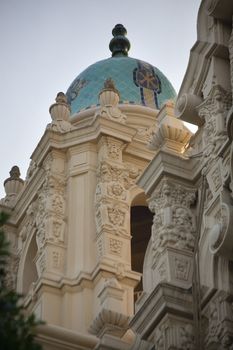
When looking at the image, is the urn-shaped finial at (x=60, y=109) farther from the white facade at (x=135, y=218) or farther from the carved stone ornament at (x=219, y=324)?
the carved stone ornament at (x=219, y=324)

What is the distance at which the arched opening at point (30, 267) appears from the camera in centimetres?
2519

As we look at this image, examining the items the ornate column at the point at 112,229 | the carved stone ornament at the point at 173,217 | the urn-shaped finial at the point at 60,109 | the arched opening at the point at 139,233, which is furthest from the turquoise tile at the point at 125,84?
the carved stone ornament at the point at 173,217

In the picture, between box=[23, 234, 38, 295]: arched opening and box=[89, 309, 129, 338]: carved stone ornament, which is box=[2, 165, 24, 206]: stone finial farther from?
box=[89, 309, 129, 338]: carved stone ornament

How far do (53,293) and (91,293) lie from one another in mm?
767

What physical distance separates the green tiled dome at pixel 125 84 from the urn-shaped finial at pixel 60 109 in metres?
1.28

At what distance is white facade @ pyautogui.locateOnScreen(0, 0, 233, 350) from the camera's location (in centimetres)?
1653

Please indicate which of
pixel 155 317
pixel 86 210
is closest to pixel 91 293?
pixel 86 210

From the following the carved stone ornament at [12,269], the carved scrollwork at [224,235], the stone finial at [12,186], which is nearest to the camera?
the carved scrollwork at [224,235]

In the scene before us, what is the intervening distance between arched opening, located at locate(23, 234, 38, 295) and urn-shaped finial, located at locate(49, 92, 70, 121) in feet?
8.61

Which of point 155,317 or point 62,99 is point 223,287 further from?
point 62,99

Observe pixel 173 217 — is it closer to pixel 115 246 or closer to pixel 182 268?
pixel 182 268

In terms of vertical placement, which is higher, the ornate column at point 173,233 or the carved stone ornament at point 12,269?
the carved stone ornament at point 12,269

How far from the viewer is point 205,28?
19.0 metres

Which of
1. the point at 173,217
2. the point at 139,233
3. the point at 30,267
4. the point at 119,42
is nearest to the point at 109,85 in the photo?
the point at 139,233
